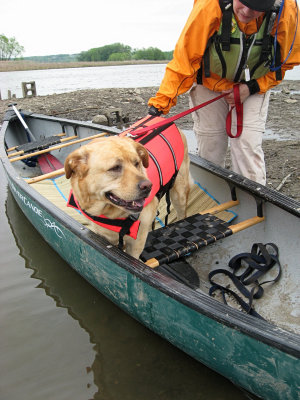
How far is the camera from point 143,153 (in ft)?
9.92

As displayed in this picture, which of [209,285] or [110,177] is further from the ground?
[110,177]

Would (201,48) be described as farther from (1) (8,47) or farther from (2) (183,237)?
(1) (8,47)

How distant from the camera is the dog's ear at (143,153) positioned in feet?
9.78

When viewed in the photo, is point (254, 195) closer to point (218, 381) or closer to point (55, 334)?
point (218, 381)

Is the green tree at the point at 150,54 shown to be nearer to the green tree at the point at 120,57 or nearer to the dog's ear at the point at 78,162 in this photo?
the green tree at the point at 120,57

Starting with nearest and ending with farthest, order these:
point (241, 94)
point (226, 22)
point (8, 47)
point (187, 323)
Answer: point (187, 323)
point (226, 22)
point (241, 94)
point (8, 47)

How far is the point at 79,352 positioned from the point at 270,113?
428 inches

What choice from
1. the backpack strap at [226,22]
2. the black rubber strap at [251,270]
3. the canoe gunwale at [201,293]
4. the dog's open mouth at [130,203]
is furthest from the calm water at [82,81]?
the dog's open mouth at [130,203]

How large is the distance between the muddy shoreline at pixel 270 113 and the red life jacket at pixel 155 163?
2470 millimetres

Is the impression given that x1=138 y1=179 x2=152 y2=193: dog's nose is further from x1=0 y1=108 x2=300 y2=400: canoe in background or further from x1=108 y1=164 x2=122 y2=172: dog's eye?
x1=0 y1=108 x2=300 y2=400: canoe in background

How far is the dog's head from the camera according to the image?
2.63m

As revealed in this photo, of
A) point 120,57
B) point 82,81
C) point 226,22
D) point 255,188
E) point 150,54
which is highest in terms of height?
point 120,57

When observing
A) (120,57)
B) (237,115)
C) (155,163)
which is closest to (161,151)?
(155,163)

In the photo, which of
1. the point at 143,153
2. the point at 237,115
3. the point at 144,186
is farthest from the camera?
the point at 237,115
